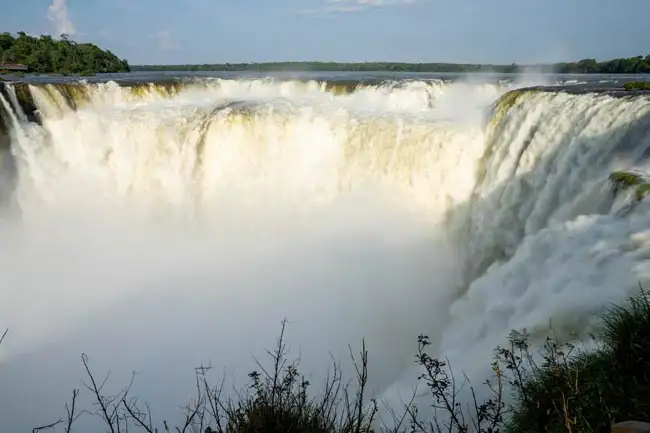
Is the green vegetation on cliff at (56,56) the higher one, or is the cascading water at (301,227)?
the green vegetation on cliff at (56,56)

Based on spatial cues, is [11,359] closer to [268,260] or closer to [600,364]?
[268,260]

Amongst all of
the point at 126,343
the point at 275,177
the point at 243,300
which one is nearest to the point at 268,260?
the point at 243,300

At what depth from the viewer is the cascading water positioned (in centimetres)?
696

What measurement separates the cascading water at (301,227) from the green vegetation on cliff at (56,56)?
2849 cm

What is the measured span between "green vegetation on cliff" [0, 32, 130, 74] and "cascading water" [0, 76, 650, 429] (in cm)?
2849

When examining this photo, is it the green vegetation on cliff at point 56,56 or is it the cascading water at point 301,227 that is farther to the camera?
the green vegetation on cliff at point 56,56

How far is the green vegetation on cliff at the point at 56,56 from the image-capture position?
43.1 m

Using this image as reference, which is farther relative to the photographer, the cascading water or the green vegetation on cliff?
the green vegetation on cliff

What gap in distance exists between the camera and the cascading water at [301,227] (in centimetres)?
696

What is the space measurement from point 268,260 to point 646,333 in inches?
405

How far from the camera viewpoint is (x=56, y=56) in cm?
4419

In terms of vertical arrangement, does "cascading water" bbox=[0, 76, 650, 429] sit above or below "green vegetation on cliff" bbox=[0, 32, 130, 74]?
below

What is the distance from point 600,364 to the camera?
3297 millimetres

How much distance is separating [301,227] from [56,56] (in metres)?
38.4
